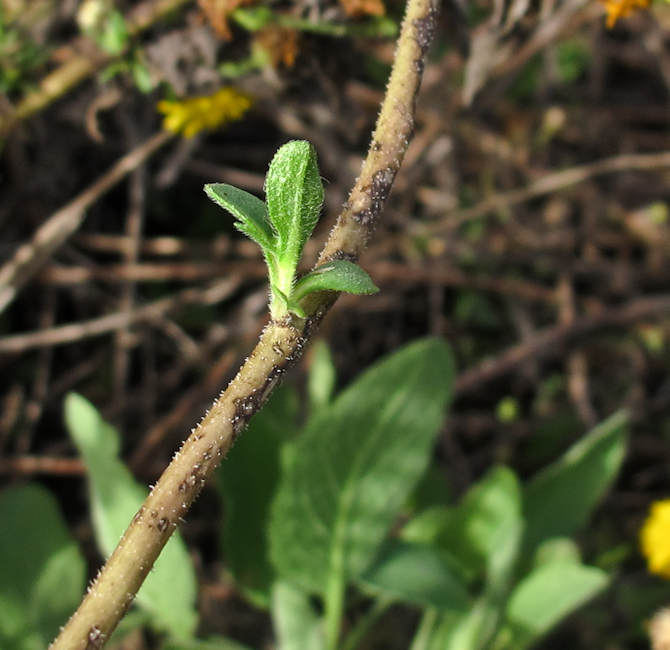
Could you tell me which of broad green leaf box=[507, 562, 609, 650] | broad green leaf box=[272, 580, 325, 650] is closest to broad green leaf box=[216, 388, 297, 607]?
broad green leaf box=[272, 580, 325, 650]

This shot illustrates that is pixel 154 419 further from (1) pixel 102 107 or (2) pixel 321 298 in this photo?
(2) pixel 321 298

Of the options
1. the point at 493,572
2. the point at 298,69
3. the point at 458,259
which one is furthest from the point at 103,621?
the point at 458,259

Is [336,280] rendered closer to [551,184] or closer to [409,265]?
[409,265]

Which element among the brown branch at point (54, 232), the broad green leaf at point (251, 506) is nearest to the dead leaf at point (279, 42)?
the brown branch at point (54, 232)

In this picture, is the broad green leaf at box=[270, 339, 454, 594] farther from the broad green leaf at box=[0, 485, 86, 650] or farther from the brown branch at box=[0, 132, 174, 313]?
the brown branch at box=[0, 132, 174, 313]

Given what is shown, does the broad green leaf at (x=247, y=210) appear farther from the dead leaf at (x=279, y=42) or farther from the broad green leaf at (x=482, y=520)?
the broad green leaf at (x=482, y=520)
